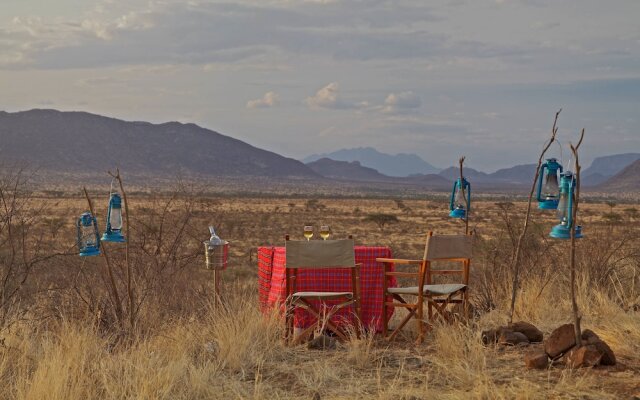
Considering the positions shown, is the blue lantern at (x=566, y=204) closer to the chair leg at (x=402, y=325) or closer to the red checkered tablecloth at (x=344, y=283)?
the chair leg at (x=402, y=325)

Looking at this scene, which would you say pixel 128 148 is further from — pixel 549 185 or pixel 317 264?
pixel 549 185

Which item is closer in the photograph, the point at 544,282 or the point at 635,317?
the point at 635,317

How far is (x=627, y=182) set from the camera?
14212cm

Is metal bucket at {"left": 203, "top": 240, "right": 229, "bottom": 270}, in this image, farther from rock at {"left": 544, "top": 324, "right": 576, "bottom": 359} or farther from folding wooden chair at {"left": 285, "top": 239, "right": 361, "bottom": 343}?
rock at {"left": 544, "top": 324, "right": 576, "bottom": 359}

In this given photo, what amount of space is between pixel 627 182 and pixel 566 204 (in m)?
146

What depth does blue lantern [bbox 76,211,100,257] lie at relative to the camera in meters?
5.85

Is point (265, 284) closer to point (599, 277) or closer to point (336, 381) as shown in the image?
point (336, 381)

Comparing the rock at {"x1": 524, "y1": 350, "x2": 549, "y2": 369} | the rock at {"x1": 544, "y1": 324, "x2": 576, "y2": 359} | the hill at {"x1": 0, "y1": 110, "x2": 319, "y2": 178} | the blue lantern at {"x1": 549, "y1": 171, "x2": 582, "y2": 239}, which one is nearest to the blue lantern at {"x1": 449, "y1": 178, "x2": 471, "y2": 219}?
the blue lantern at {"x1": 549, "y1": 171, "x2": 582, "y2": 239}

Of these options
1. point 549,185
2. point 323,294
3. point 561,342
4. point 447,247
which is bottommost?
point 561,342

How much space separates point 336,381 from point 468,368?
0.90 meters

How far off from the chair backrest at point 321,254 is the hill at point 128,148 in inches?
4655

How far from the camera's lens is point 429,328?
7.26 meters

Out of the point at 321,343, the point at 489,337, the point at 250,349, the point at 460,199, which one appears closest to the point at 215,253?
the point at 250,349

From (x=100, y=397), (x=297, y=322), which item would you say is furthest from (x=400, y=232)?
(x=100, y=397)
